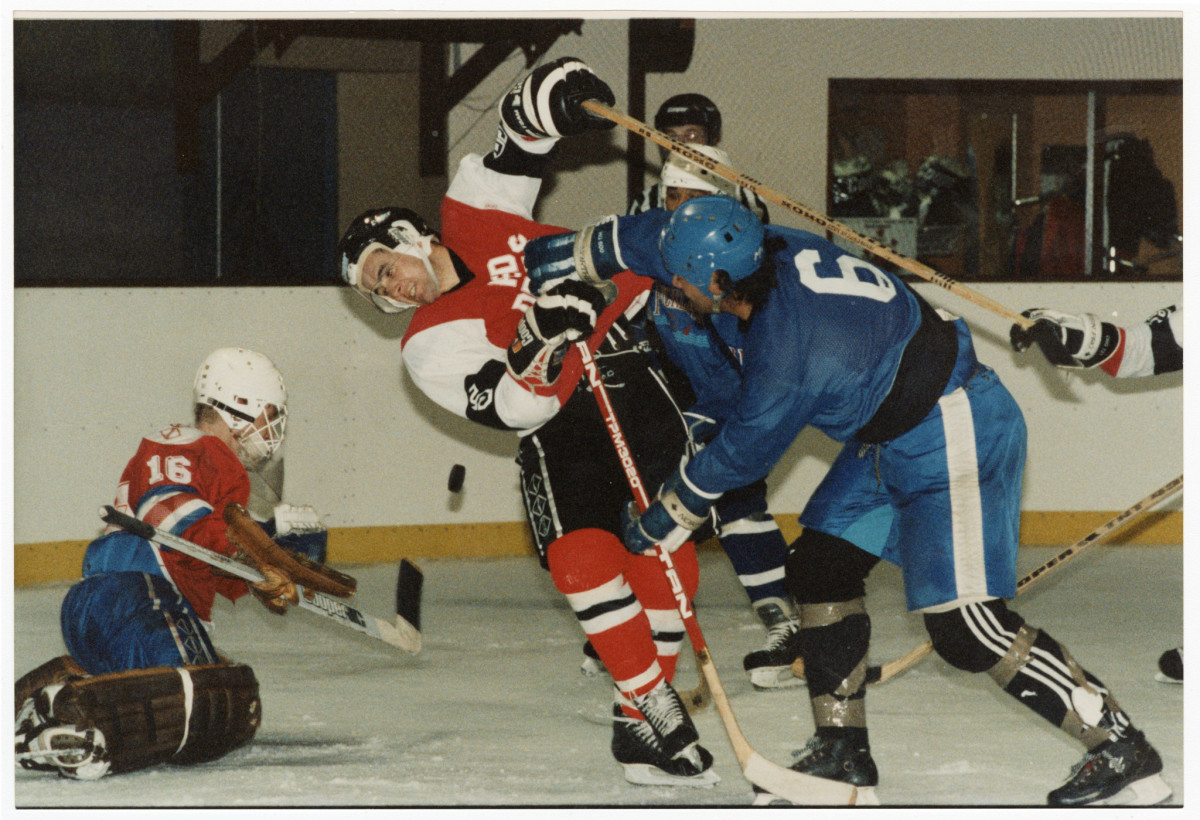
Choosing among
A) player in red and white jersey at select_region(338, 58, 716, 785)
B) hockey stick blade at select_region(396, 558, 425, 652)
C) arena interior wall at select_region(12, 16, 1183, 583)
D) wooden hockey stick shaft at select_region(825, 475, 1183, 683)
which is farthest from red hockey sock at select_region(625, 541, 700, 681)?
arena interior wall at select_region(12, 16, 1183, 583)

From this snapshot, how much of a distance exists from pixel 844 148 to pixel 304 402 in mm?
2228

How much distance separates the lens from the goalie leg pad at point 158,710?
7.68 feet

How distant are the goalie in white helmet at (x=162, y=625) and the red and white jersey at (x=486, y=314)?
17.5 inches

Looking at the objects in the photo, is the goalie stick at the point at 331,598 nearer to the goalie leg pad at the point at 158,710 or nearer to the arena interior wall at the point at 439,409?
the goalie leg pad at the point at 158,710

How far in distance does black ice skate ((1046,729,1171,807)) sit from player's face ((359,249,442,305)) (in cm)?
144

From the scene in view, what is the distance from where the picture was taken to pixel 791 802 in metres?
2.29

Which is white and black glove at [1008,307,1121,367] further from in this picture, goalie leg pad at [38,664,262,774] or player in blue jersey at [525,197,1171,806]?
goalie leg pad at [38,664,262,774]

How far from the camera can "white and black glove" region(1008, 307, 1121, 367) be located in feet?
7.75

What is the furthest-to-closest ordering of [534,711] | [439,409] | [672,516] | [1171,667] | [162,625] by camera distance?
[439,409], [1171,667], [534,711], [162,625], [672,516]

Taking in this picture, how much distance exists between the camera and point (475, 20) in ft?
16.6

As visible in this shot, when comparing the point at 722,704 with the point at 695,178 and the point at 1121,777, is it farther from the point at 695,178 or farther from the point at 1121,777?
the point at 695,178

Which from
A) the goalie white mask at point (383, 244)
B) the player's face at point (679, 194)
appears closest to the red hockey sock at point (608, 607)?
the goalie white mask at point (383, 244)

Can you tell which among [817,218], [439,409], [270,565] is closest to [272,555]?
[270,565]

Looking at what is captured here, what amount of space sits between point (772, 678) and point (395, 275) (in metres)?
1.30
